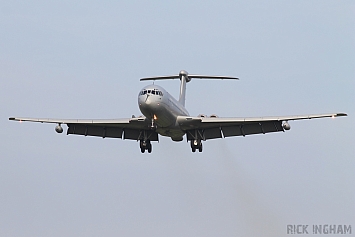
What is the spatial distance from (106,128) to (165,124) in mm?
7494

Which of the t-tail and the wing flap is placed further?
the t-tail

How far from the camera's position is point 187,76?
7012cm

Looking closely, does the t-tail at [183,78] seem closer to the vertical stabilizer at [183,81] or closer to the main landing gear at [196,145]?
the vertical stabilizer at [183,81]

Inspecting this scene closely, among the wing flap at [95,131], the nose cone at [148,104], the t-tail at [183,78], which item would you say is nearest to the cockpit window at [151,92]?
the nose cone at [148,104]

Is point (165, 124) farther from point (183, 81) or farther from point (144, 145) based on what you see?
point (183, 81)

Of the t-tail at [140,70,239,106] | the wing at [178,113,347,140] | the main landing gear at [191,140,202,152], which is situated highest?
the t-tail at [140,70,239,106]

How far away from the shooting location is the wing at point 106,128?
57.6 m

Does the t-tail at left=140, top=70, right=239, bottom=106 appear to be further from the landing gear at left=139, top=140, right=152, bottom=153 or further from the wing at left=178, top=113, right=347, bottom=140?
the landing gear at left=139, top=140, right=152, bottom=153

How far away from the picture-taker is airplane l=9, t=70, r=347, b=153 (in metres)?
52.9

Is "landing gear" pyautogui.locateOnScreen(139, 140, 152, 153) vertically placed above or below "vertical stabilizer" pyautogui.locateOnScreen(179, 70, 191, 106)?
below

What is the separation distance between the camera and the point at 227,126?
58.8 m

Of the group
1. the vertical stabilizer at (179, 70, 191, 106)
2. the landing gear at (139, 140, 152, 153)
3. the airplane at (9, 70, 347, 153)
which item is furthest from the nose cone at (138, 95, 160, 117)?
the vertical stabilizer at (179, 70, 191, 106)

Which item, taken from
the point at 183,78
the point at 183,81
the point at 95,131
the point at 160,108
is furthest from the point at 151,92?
the point at 183,78

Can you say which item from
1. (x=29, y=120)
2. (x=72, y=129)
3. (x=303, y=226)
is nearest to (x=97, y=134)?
(x=72, y=129)
